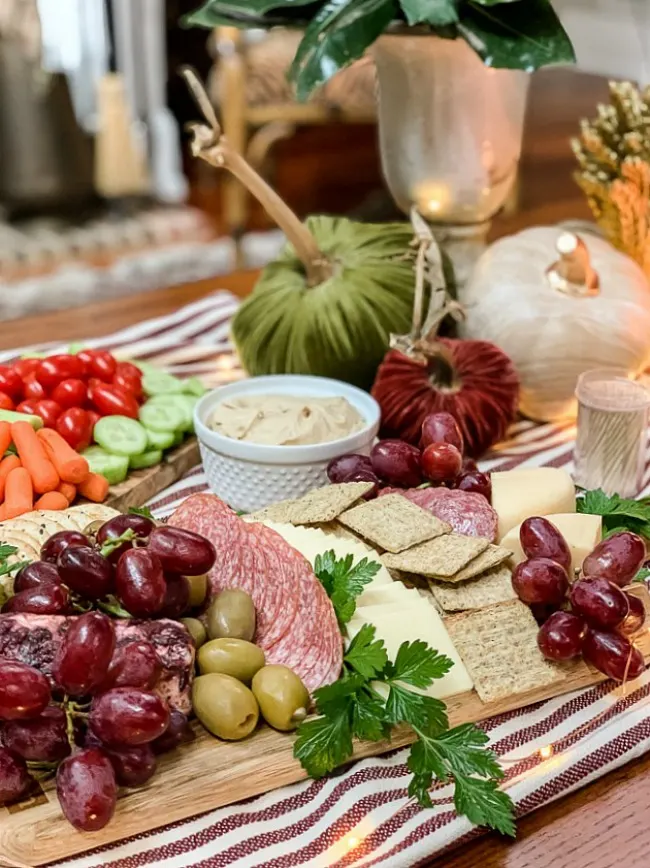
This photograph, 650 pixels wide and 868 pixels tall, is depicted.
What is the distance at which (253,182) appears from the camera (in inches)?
53.9

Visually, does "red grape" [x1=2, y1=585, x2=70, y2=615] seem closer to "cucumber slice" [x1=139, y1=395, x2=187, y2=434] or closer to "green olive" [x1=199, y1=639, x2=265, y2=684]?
"green olive" [x1=199, y1=639, x2=265, y2=684]

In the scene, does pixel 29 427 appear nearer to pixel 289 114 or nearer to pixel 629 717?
pixel 629 717

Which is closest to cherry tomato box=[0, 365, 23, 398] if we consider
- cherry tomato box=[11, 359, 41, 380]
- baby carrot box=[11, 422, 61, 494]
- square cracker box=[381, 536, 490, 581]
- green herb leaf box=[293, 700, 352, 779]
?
cherry tomato box=[11, 359, 41, 380]

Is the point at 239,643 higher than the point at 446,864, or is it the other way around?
the point at 239,643

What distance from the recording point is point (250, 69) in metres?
3.56

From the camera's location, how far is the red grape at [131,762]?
0.73 metres

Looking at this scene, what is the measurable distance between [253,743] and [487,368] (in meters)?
0.66

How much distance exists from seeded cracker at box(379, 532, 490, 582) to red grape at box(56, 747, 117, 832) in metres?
0.33

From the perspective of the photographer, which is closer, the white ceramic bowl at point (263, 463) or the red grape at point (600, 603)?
the red grape at point (600, 603)

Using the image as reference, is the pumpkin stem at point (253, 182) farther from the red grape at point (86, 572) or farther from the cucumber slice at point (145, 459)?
the red grape at point (86, 572)

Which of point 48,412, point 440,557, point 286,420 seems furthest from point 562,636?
point 48,412

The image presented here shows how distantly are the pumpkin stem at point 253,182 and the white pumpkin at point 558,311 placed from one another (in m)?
0.22

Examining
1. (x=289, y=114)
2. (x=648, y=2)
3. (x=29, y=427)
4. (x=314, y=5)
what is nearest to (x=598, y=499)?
(x=29, y=427)

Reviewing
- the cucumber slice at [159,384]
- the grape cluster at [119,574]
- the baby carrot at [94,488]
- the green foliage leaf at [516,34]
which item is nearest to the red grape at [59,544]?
the grape cluster at [119,574]
